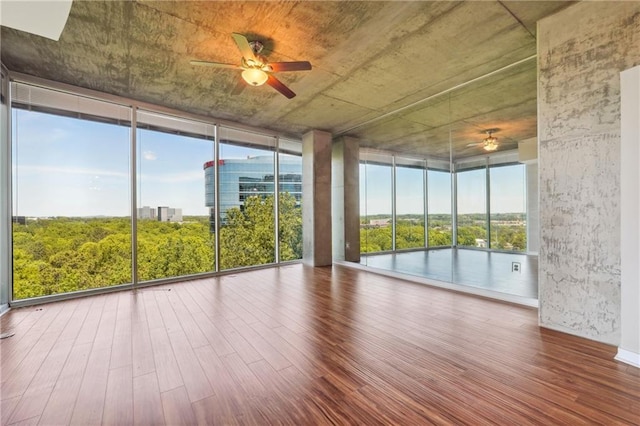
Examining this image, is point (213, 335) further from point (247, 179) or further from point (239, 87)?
point (247, 179)

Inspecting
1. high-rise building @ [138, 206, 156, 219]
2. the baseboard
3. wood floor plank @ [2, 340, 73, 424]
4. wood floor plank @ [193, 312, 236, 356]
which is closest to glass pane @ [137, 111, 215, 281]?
high-rise building @ [138, 206, 156, 219]

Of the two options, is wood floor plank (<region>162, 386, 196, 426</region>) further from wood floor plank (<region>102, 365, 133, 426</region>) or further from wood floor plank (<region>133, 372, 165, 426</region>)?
wood floor plank (<region>102, 365, 133, 426</region>)

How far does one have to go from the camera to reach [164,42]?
323 centimetres

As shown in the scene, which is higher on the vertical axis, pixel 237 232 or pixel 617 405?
pixel 237 232

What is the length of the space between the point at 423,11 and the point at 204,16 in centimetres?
228

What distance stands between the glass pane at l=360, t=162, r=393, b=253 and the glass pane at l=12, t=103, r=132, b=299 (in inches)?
189

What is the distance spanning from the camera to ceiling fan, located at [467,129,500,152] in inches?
181

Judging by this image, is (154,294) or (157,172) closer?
(154,294)

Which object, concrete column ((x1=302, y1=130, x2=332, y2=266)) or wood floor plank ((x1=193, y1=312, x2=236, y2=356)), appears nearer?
wood floor plank ((x1=193, y1=312, x2=236, y2=356))

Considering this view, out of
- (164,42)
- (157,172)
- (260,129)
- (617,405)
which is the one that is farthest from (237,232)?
(617,405)

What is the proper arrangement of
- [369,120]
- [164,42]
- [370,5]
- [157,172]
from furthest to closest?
[369,120], [157,172], [164,42], [370,5]

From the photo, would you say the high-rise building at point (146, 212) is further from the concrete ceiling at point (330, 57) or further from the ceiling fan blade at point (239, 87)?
the ceiling fan blade at point (239, 87)

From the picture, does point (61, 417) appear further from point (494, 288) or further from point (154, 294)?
point (494, 288)

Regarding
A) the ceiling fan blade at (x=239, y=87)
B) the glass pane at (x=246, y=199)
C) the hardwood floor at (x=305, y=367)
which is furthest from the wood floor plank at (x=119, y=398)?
the ceiling fan blade at (x=239, y=87)
